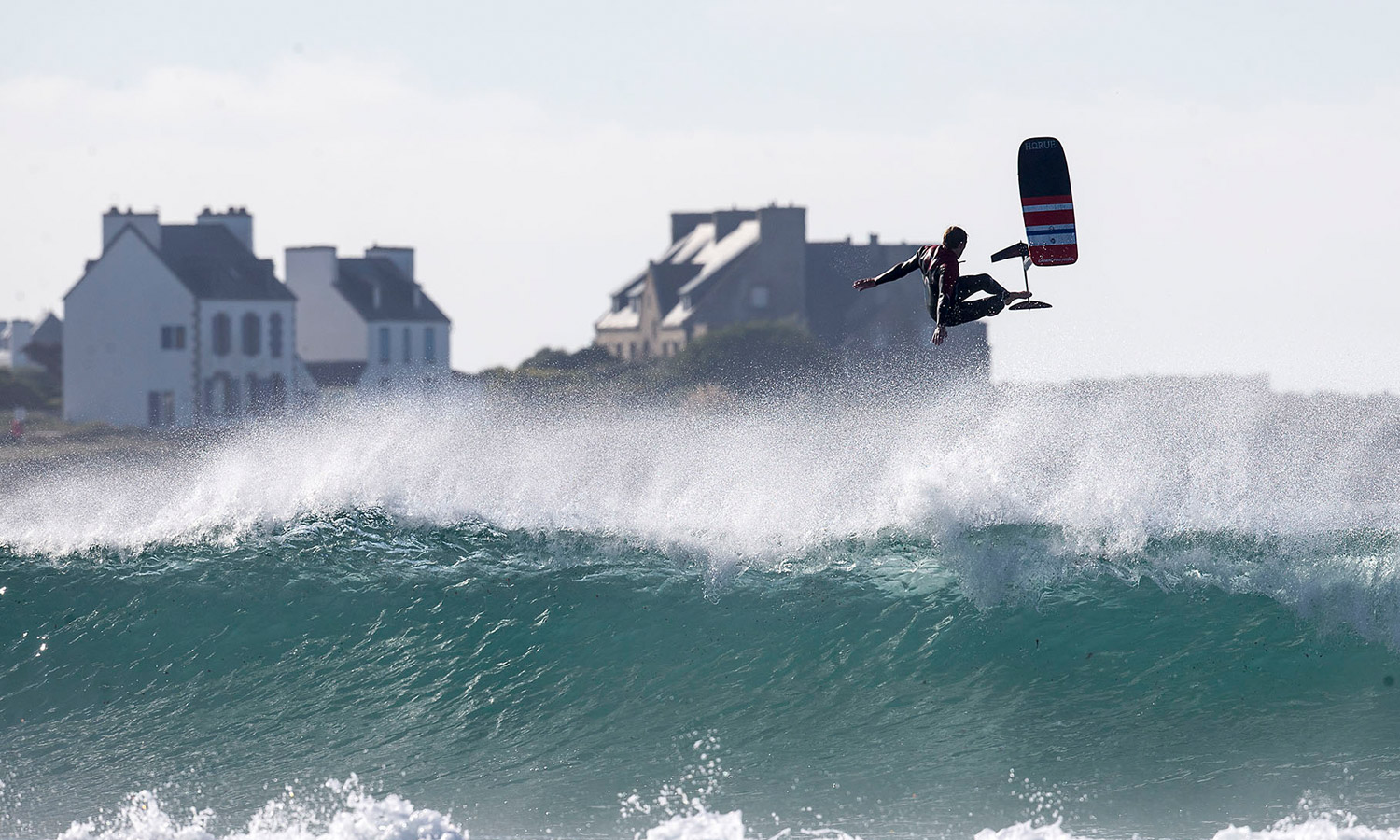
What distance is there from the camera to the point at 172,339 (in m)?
54.7

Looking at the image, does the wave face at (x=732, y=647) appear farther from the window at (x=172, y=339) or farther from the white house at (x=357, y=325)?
the white house at (x=357, y=325)

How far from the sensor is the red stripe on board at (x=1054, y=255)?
1123cm

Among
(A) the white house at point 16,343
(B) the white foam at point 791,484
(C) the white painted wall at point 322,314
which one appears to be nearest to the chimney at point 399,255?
(C) the white painted wall at point 322,314

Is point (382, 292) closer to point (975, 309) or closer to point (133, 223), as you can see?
point (133, 223)

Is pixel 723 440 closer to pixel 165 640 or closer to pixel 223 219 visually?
pixel 165 640

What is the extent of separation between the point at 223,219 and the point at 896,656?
50134 millimetres

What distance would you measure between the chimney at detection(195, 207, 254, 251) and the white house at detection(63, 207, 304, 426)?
0.56m

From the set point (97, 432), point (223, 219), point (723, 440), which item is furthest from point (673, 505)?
point (223, 219)

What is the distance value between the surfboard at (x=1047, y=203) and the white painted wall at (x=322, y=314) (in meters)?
51.7

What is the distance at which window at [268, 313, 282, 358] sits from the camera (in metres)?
56.5

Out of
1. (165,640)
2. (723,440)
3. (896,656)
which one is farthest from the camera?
(723,440)

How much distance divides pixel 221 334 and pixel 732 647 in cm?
4624

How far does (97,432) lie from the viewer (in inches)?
2100

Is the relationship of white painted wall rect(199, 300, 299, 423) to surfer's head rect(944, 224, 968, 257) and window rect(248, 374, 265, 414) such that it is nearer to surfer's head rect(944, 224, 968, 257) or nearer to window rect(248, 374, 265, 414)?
window rect(248, 374, 265, 414)
